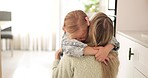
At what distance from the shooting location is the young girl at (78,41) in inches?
41.8

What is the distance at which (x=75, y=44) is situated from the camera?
1.07 meters

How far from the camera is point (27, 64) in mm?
3939

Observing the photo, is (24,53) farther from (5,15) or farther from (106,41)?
(106,41)

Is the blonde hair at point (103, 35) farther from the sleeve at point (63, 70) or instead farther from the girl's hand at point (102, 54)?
the sleeve at point (63, 70)

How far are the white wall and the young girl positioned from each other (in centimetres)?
93

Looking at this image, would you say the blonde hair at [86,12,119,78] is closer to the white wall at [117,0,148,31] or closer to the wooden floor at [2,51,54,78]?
the white wall at [117,0,148,31]

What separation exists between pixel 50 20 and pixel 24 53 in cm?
89

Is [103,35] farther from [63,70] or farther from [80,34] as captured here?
[63,70]

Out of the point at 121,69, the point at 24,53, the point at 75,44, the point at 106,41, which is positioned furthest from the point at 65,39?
the point at 24,53

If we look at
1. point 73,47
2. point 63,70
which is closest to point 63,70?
point 63,70

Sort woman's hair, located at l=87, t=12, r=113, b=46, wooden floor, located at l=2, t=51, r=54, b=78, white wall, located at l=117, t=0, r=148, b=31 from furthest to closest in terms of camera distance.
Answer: wooden floor, located at l=2, t=51, r=54, b=78, white wall, located at l=117, t=0, r=148, b=31, woman's hair, located at l=87, t=12, r=113, b=46

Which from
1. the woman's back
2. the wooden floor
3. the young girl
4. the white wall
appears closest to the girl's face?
the young girl

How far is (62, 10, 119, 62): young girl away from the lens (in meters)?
1.06

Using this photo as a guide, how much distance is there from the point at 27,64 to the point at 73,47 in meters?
Result: 3.01
